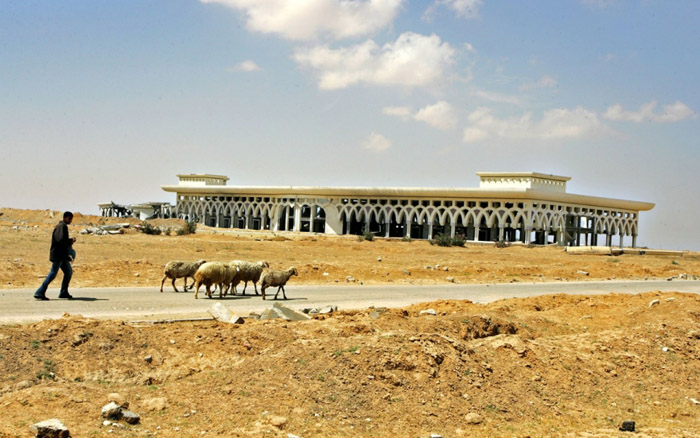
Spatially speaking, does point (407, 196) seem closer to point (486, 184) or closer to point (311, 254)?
point (486, 184)

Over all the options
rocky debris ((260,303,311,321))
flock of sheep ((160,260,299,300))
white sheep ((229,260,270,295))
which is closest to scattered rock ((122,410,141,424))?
rocky debris ((260,303,311,321))

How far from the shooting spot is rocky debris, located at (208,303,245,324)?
38.0ft

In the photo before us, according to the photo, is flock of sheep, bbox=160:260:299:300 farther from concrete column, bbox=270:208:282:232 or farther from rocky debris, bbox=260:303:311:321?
concrete column, bbox=270:208:282:232

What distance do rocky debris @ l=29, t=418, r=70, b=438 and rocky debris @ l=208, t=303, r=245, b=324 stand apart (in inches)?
200

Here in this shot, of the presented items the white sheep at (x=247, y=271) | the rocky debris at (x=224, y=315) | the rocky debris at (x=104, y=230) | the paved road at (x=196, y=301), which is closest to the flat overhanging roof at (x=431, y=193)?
the rocky debris at (x=104, y=230)

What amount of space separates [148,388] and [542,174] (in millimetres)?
62108

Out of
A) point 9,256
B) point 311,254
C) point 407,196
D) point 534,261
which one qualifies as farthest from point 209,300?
point 407,196

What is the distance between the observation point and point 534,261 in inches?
1631

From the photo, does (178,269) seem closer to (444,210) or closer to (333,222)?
(444,210)

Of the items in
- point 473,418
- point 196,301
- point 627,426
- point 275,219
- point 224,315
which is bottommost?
point 627,426

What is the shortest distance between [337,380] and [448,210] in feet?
196

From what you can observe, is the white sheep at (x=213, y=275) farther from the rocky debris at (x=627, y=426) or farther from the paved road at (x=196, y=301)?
the rocky debris at (x=627, y=426)

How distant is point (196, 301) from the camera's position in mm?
15672

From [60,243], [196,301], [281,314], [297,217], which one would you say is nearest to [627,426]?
[281,314]
